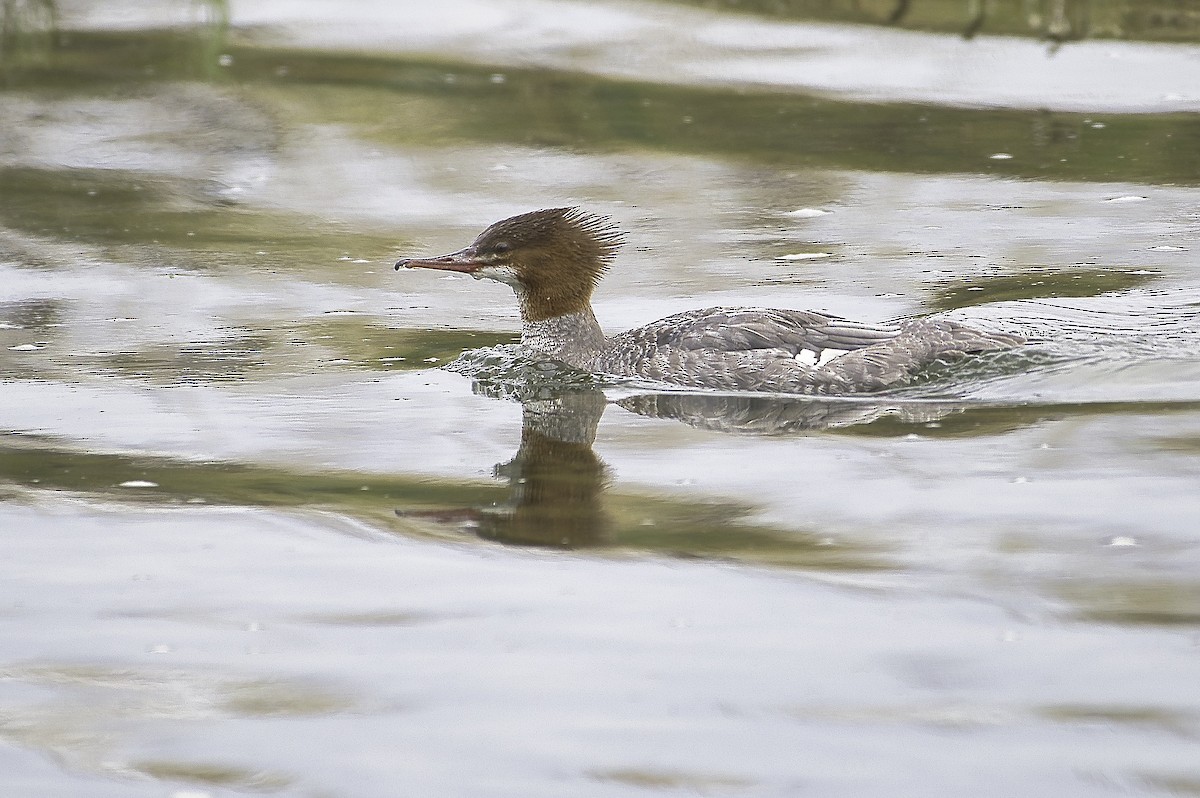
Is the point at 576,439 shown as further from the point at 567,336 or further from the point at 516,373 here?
the point at 567,336

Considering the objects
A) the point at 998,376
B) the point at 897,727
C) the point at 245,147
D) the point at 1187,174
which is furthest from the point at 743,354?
the point at 245,147

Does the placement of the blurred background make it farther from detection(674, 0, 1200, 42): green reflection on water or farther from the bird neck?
the bird neck

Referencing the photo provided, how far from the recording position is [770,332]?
7172mm

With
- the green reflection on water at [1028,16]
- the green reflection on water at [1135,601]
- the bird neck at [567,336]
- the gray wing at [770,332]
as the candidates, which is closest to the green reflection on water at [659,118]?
the green reflection on water at [1028,16]

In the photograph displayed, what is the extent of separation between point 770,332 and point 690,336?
1.07 ft

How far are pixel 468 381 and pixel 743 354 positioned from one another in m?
1.17

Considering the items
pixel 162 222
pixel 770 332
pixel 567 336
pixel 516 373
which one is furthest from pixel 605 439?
pixel 162 222

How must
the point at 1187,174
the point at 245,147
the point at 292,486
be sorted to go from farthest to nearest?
the point at 245,147 → the point at 1187,174 → the point at 292,486

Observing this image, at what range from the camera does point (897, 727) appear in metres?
4.13

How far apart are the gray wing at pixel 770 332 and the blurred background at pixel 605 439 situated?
0.24 m

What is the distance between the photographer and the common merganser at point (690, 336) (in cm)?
708

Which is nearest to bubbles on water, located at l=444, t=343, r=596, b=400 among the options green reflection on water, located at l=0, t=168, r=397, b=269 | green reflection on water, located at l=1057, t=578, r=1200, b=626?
green reflection on water, located at l=0, t=168, r=397, b=269

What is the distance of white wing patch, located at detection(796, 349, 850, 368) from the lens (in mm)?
7078

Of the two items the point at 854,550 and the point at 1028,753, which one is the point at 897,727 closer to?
the point at 1028,753
